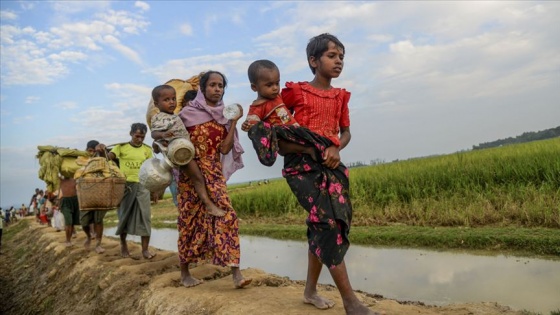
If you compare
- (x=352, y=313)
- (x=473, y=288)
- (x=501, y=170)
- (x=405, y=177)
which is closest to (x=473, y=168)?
(x=501, y=170)

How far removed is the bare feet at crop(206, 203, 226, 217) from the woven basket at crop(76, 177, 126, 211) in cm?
214

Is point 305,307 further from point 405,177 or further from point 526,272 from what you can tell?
point 405,177

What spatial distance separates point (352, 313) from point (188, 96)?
7.43 ft

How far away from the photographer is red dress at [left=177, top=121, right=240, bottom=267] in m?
3.32

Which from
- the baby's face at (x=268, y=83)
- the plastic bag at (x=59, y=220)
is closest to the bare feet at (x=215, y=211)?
the baby's face at (x=268, y=83)

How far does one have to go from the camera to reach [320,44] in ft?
8.50

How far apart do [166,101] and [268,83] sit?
1.21m

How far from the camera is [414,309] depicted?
2.81 m

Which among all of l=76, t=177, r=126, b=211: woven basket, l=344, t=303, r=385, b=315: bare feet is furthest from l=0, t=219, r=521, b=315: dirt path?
l=76, t=177, r=126, b=211: woven basket

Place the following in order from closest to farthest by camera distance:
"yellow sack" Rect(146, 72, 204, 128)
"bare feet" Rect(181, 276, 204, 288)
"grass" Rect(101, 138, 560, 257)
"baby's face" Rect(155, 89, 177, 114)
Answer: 1. "baby's face" Rect(155, 89, 177, 114)
2. "bare feet" Rect(181, 276, 204, 288)
3. "yellow sack" Rect(146, 72, 204, 128)
4. "grass" Rect(101, 138, 560, 257)

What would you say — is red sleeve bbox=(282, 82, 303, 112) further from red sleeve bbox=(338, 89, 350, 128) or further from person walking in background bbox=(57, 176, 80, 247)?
person walking in background bbox=(57, 176, 80, 247)

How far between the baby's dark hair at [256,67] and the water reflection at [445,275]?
7.00 ft

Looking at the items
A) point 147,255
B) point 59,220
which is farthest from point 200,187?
point 59,220

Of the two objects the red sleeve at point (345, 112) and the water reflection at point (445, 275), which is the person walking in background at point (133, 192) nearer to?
the water reflection at point (445, 275)
